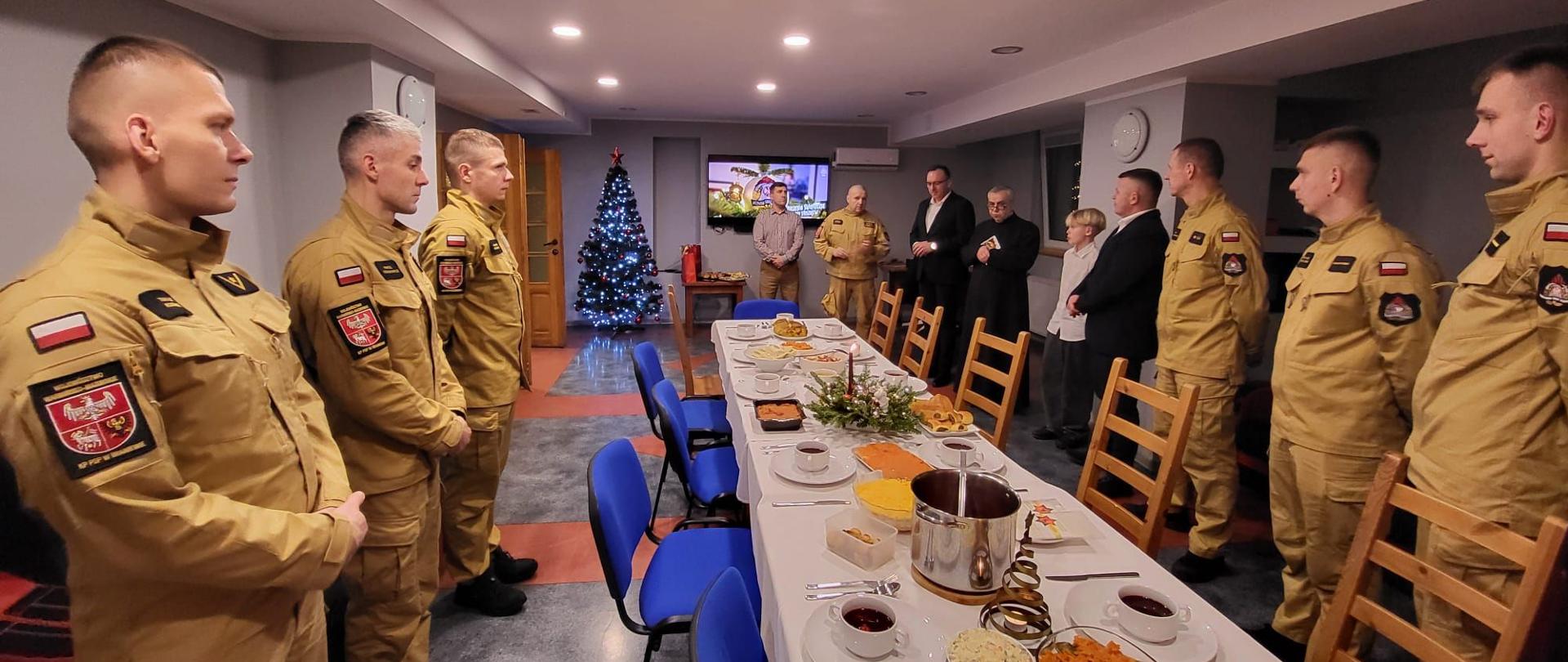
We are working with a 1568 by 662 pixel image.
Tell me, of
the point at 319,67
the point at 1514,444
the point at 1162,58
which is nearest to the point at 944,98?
the point at 1162,58

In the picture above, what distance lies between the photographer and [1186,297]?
301cm

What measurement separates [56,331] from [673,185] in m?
7.93

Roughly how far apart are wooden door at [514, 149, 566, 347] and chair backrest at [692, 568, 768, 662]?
5.83m

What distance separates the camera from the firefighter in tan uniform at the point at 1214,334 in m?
2.91

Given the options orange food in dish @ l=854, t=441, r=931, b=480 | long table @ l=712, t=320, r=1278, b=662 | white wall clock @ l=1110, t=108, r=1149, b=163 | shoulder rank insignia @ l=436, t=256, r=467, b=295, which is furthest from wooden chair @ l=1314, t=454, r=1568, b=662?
white wall clock @ l=1110, t=108, r=1149, b=163

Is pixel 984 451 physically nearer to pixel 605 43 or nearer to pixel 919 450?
pixel 919 450

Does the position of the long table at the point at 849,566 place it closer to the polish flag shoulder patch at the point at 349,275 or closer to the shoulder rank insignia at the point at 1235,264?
the polish flag shoulder patch at the point at 349,275

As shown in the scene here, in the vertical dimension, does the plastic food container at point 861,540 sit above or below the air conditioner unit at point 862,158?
below

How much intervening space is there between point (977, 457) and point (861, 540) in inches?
26.8

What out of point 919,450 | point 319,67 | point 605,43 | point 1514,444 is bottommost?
point 919,450

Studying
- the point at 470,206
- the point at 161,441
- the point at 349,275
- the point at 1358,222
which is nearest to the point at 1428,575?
the point at 1358,222

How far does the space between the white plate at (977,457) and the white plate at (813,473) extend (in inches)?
9.5

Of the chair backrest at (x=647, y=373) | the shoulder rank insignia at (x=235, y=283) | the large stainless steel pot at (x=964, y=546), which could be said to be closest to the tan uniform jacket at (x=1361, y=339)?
the large stainless steel pot at (x=964, y=546)

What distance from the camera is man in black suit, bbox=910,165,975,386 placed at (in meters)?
5.57
